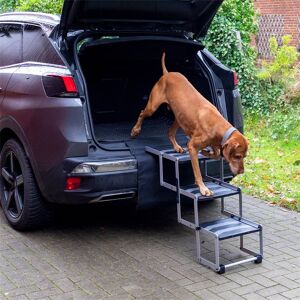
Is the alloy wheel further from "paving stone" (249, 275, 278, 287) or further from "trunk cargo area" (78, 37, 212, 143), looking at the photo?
"paving stone" (249, 275, 278, 287)

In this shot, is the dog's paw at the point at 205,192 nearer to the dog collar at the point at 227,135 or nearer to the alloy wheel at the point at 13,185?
the dog collar at the point at 227,135

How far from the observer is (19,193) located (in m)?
5.45

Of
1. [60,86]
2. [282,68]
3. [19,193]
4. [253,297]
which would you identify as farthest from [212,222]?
[282,68]

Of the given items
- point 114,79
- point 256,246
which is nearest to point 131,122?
point 114,79

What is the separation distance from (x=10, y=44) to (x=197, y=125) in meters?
2.26

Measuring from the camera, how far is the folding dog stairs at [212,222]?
4.56m

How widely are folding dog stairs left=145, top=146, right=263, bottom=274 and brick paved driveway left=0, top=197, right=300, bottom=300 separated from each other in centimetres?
9

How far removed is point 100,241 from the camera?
524 cm

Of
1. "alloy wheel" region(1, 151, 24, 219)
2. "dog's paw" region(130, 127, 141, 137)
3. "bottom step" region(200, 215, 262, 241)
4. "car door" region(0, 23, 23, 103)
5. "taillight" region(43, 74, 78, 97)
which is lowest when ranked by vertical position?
"bottom step" region(200, 215, 262, 241)

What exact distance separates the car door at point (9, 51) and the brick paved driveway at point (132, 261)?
153cm

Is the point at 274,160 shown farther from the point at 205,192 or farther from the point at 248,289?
the point at 248,289

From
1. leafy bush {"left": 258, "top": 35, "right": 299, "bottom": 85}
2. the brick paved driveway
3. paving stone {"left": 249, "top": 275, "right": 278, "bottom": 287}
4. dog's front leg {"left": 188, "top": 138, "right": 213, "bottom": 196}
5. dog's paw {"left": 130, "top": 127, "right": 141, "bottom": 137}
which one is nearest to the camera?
the brick paved driveway

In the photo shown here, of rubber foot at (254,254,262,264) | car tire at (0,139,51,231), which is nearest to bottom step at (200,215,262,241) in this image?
rubber foot at (254,254,262,264)

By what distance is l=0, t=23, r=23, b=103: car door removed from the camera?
5473 mm
